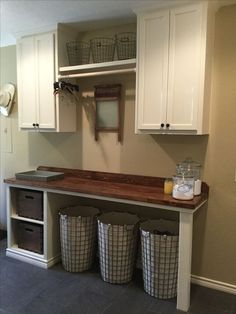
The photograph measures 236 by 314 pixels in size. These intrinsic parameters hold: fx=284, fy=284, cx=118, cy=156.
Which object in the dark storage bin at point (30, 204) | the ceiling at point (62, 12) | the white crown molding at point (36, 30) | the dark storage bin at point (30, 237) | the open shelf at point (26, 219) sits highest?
the ceiling at point (62, 12)

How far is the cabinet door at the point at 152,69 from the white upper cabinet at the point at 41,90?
3.00 feet

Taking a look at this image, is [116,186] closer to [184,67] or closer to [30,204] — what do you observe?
[30,204]

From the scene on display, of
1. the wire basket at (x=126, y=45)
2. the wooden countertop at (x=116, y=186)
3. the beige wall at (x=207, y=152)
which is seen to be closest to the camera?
the wooden countertop at (x=116, y=186)

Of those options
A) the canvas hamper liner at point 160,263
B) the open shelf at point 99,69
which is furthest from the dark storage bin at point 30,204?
the open shelf at point 99,69

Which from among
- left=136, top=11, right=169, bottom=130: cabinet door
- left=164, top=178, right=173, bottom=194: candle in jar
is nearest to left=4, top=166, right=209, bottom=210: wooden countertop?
left=164, top=178, right=173, bottom=194: candle in jar

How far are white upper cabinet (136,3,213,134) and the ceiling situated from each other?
0.49ft

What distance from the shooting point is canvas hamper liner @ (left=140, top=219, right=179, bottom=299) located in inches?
92.0

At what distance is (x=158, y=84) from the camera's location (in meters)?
2.40

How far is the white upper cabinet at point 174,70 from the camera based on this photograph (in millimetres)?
2229

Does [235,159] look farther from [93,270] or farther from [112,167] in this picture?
[93,270]

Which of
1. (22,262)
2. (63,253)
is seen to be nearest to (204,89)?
(63,253)

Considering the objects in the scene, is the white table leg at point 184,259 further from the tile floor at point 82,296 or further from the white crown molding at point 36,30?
the white crown molding at point 36,30

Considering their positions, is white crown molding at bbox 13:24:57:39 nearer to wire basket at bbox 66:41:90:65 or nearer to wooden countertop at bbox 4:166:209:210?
wire basket at bbox 66:41:90:65

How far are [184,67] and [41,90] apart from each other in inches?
60.0
